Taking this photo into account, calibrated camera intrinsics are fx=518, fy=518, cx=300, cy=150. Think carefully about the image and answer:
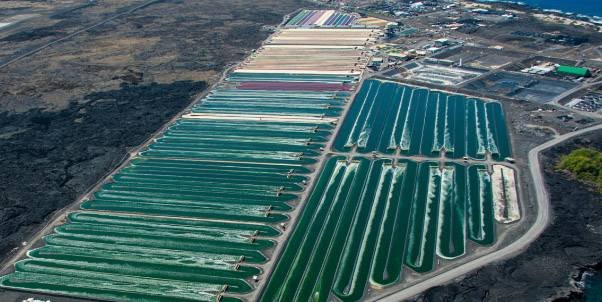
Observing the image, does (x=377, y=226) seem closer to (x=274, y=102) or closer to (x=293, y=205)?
(x=293, y=205)

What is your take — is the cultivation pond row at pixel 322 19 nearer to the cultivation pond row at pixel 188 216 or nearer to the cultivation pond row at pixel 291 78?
the cultivation pond row at pixel 291 78

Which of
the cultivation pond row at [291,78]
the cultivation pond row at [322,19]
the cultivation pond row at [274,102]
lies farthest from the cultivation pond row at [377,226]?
the cultivation pond row at [322,19]

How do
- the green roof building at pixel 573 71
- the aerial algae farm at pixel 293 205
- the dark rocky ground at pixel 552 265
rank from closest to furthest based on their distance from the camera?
the dark rocky ground at pixel 552 265 < the aerial algae farm at pixel 293 205 < the green roof building at pixel 573 71

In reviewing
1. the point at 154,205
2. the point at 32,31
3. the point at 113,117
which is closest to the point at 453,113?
the point at 154,205

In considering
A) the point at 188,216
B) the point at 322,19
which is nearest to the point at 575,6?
the point at 322,19

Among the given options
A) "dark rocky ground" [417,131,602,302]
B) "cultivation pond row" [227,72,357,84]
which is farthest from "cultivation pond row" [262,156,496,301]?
"cultivation pond row" [227,72,357,84]

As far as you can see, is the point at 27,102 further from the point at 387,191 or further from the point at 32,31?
the point at 387,191

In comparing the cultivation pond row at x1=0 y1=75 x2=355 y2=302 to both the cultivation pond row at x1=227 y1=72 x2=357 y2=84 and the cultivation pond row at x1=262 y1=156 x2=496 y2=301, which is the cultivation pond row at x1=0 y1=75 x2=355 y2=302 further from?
the cultivation pond row at x1=227 y1=72 x2=357 y2=84
